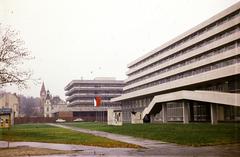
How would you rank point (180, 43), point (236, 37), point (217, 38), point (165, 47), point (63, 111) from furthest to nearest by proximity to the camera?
point (63, 111) < point (165, 47) < point (180, 43) < point (217, 38) < point (236, 37)

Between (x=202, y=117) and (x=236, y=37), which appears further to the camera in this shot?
(x=202, y=117)

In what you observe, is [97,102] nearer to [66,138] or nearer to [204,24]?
[204,24]

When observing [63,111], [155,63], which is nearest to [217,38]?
[155,63]


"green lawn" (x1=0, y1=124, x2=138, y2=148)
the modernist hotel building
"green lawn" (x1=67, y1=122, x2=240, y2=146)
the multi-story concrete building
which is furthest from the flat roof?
the multi-story concrete building

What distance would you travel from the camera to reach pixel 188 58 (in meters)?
61.0

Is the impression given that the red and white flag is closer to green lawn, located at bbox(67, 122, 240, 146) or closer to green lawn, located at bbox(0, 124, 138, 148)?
green lawn, located at bbox(67, 122, 240, 146)

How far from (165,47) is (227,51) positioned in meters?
28.0

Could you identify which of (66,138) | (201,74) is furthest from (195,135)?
(201,74)

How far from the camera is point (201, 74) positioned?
4519cm

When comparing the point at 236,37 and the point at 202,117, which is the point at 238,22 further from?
the point at 202,117

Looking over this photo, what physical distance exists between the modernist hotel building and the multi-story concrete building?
4758 cm

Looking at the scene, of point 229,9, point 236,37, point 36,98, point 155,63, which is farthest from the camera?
point 36,98

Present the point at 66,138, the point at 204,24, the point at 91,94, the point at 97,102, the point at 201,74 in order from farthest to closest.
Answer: the point at 91,94
the point at 97,102
the point at 204,24
the point at 201,74
the point at 66,138

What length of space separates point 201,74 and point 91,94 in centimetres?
9008
